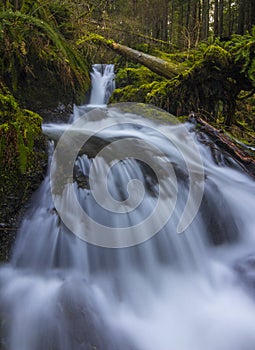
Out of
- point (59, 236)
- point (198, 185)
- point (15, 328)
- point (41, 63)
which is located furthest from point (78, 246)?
point (41, 63)

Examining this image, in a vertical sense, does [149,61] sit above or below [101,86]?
above

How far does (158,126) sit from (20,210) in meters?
3.68

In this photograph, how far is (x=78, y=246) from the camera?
322cm

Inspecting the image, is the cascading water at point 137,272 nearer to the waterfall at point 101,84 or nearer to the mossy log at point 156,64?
the mossy log at point 156,64

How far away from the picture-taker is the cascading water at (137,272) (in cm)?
248

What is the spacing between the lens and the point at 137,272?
10.4 feet

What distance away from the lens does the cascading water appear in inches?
97.5

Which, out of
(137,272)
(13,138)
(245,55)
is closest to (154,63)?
(245,55)

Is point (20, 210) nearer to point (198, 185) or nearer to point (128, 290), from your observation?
point (128, 290)

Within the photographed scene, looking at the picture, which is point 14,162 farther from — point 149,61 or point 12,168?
point 149,61

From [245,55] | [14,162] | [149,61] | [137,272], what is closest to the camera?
[137,272]

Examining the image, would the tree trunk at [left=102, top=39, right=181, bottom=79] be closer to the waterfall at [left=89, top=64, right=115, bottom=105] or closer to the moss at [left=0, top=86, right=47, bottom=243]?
the waterfall at [left=89, top=64, right=115, bottom=105]

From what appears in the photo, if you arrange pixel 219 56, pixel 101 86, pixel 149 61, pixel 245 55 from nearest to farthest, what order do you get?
pixel 245 55
pixel 219 56
pixel 149 61
pixel 101 86

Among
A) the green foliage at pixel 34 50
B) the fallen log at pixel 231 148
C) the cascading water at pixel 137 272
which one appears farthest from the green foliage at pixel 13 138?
the fallen log at pixel 231 148
